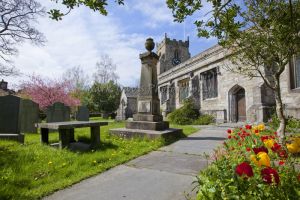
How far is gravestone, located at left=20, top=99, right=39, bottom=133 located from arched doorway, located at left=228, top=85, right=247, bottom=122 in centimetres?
1285

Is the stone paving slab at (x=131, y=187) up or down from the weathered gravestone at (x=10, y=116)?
down

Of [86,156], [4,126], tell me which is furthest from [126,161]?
[4,126]

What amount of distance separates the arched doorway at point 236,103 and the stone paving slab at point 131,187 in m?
13.2

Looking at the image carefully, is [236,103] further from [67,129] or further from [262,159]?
[262,159]

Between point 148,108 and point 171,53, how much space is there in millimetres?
39331

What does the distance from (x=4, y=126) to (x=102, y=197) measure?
6.95m

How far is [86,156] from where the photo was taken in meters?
5.12

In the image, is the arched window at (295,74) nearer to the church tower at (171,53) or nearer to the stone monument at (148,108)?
the stone monument at (148,108)

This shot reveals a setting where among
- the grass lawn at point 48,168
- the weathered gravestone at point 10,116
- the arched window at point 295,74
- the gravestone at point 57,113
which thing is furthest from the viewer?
the arched window at point 295,74

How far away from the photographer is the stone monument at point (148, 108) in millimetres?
8141

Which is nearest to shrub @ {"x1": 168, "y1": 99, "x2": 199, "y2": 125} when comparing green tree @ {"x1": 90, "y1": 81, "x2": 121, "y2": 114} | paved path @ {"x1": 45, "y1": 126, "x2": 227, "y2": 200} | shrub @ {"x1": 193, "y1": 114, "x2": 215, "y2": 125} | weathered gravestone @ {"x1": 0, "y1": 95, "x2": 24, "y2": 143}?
shrub @ {"x1": 193, "y1": 114, "x2": 215, "y2": 125}

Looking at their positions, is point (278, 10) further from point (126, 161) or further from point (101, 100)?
point (101, 100)

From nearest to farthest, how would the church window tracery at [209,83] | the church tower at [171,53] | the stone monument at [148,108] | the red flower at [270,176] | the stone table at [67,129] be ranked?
the red flower at [270,176]
the stone table at [67,129]
the stone monument at [148,108]
the church window tracery at [209,83]
the church tower at [171,53]

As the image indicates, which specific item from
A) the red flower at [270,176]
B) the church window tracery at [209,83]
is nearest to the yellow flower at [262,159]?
the red flower at [270,176]
